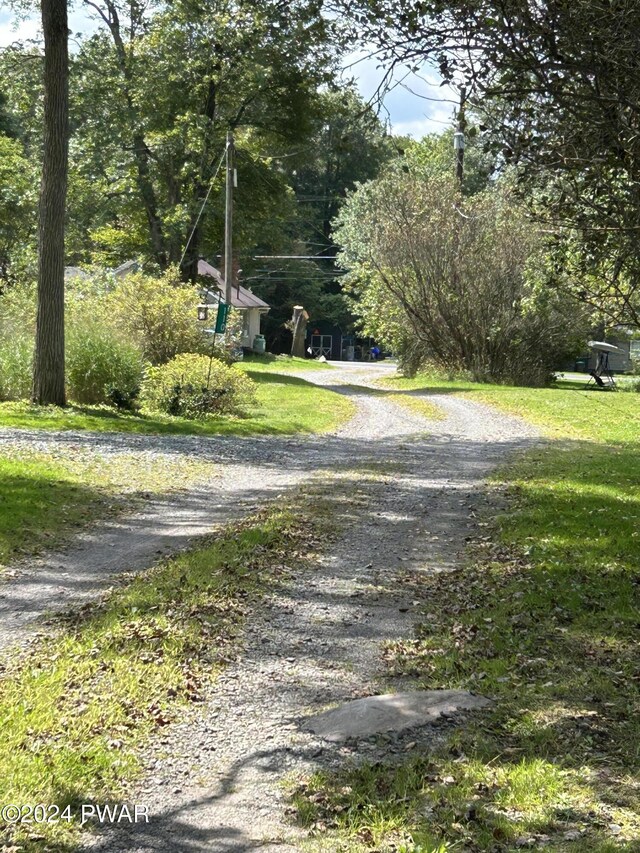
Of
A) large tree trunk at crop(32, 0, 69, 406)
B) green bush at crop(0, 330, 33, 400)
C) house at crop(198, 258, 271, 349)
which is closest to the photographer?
large tree trunk at crop(32, 0, 69, 406)

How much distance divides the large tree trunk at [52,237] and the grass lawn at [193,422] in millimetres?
722

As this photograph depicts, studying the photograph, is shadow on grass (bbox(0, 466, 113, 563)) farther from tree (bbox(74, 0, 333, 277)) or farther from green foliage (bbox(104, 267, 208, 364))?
tree (bbox(74, 0, 333, 277))

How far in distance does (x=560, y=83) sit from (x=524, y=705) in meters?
5.19

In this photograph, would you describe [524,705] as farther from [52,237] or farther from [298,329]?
[298,329]

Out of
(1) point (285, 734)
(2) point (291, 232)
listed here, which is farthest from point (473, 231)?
(2) point (291, 232)

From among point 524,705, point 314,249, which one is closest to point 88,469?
point 524,705

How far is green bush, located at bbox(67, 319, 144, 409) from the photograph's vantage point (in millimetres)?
21672

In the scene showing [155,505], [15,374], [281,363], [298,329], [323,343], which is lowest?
[155,505]

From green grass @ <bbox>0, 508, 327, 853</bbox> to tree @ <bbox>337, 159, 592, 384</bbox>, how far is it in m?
28.1

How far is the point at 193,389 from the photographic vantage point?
74.4 feet

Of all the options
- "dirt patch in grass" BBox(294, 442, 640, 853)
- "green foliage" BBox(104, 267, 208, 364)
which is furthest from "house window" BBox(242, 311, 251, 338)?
"dirt patch in grass" BBox(294, 442, 640, 853)

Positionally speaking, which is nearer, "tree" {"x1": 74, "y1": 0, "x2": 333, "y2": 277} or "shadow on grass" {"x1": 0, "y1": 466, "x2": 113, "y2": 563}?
"shadow on grass" {"x1": 0, "y1": 466, "x2": 113, "y2": 563}

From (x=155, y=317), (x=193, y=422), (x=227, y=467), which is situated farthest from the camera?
(x=155, y=317)

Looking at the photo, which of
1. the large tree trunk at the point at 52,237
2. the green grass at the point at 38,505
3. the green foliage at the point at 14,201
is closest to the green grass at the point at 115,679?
the green grass at the point at 38,505
